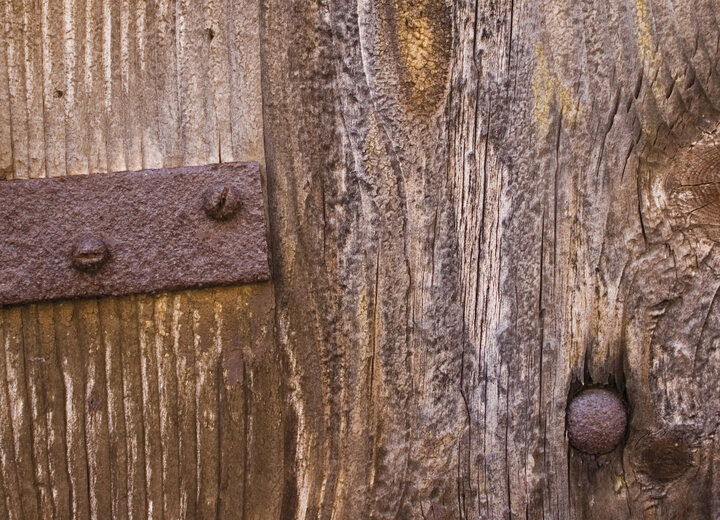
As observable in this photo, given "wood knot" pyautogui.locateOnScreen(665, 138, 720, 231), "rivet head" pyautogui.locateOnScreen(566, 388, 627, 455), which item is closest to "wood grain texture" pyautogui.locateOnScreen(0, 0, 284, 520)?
"rivet head" pyautogui.locateOnScreen(566, 388, 627, 455)

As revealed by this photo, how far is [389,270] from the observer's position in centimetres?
85

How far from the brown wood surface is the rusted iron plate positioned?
1.5 inches

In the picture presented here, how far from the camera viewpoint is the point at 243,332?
0.82m

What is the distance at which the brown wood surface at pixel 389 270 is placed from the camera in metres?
0.80

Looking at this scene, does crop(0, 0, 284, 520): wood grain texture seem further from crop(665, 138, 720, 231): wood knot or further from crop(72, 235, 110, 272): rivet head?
crop(665, 138, 720, 231): wood knot

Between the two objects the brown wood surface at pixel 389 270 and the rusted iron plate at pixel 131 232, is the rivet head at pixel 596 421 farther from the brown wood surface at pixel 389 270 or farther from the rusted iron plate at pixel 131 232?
the rusted iron plate at pixel 131 232

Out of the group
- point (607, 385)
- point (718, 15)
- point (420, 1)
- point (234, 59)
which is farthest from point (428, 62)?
point (607, 385)

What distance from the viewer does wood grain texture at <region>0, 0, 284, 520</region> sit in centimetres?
79

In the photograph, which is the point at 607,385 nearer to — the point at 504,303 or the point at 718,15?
the point at 504,303

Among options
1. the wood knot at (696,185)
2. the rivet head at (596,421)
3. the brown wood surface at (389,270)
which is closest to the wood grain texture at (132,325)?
the brown wood surface at (389,270)

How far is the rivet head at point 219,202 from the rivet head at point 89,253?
5.2 inches

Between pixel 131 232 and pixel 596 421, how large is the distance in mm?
671

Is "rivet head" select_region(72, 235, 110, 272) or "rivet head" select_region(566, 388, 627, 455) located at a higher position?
"rivet head" select_region(72, 235, 110, 272)

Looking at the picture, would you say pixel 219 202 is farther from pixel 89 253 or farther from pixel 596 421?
pixel 596 421
